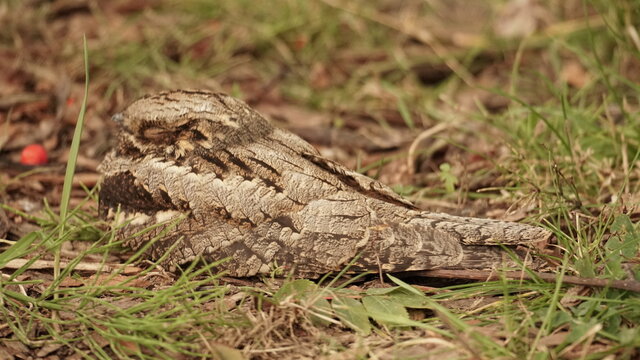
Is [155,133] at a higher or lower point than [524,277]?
higher

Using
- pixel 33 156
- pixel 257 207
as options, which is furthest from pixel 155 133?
pixel 33 156

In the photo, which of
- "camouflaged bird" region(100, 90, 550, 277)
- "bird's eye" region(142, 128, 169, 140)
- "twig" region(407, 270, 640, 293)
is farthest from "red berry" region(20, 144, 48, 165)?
"twig" region(407, 270, 640, 293)

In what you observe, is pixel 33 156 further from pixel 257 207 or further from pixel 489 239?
pixel 489 239

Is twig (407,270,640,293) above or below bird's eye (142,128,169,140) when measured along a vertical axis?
below

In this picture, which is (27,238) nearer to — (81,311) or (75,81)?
(81,311)

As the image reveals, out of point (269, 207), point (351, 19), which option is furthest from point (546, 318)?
point (351, 19)

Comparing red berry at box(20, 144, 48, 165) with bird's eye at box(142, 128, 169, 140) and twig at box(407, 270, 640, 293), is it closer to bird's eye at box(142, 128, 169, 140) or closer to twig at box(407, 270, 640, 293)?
bird's eye at box(142, 128, 169, 140)
